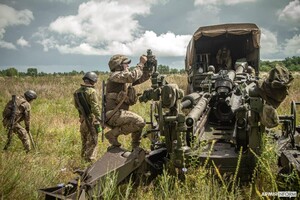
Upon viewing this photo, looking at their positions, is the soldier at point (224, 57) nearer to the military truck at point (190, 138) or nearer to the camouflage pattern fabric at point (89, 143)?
the military truck at point (190, 138)

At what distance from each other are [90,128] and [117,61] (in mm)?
1790

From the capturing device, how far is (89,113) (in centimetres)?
643

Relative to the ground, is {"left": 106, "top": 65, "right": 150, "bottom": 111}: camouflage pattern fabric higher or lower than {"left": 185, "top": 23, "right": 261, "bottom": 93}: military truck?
lower

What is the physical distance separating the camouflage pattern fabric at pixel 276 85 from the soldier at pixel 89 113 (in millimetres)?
3666

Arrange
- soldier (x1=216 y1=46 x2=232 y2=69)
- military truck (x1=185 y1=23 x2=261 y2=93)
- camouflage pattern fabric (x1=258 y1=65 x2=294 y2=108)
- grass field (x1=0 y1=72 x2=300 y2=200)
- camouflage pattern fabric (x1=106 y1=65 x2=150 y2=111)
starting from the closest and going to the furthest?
camouflage pattern fabric (x1=258 y1=65 x2=294 y2=108)
grass field (x1=0 y1=72 x2=300 y2=200)
camouflage pattern fabric (x1=106 y1=65 x2=150 y2=111)
military truck (x1=185 y1=23 x2=261 y2=93)
soldier (x1=216 y1=46 x2=232 y2=69)

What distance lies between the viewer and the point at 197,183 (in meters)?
3.52

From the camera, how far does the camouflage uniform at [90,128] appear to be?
6191 millimetres

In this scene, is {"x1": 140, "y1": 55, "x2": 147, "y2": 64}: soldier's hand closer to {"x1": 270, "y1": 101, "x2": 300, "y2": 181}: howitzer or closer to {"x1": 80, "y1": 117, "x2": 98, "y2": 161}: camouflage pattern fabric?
{"x1": 80, "y1": 117, "x2": 98, "y2": 161}: camouflage pattern fabric

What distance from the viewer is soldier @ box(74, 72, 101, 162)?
6211 mm

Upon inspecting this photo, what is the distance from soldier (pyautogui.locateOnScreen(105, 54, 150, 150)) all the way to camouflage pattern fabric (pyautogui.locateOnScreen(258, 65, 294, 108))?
7.54ft

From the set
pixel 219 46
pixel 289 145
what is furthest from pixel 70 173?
pixel 219 46

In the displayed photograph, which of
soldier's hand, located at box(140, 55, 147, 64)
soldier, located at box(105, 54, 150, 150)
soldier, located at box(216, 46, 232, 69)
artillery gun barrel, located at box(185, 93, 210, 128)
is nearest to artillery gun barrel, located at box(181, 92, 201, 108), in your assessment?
artillery gun barrel, located at box(185, 93, 210, 128)

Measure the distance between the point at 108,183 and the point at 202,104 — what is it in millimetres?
2254

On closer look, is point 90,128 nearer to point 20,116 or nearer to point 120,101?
point 120,101
